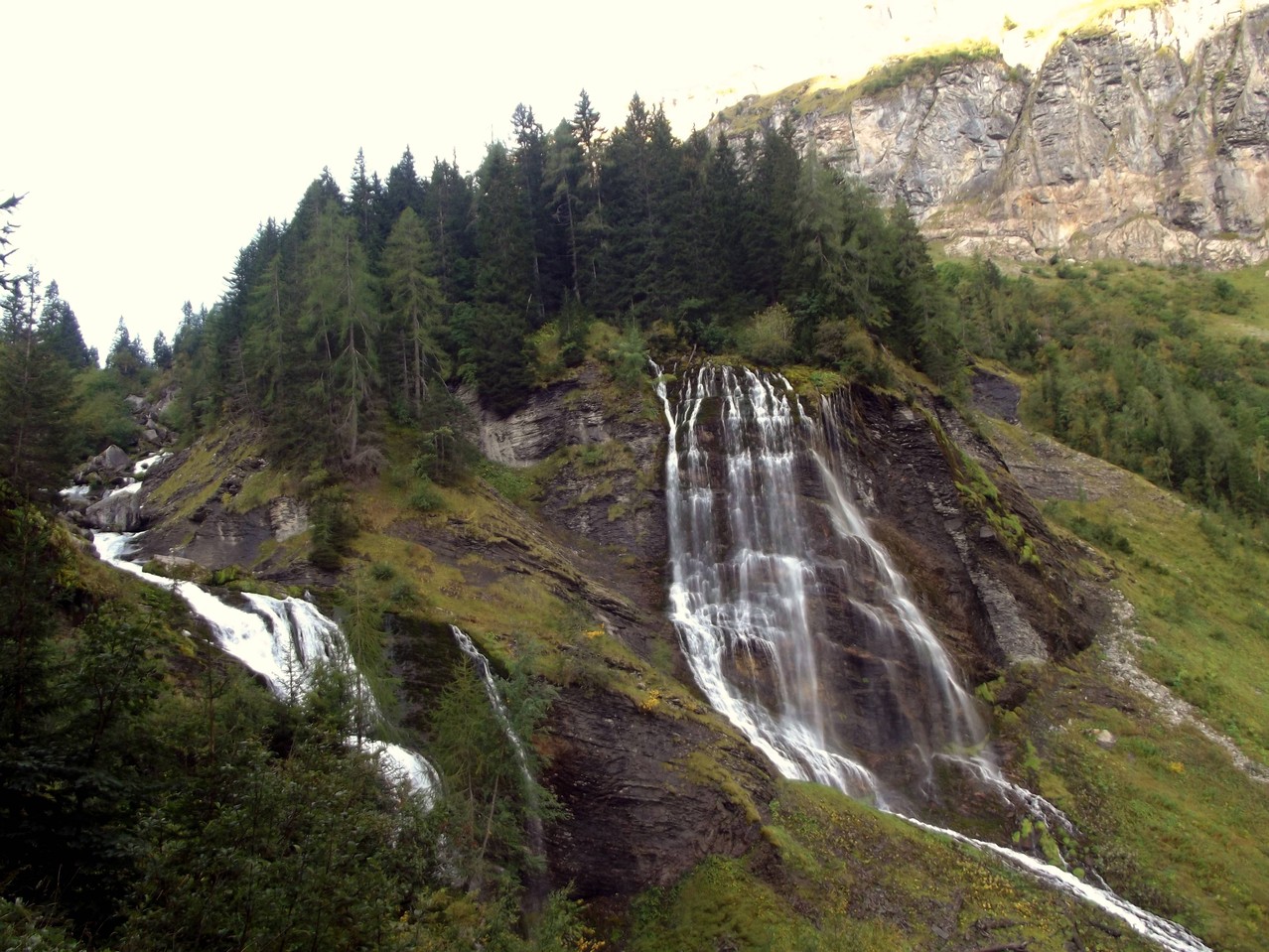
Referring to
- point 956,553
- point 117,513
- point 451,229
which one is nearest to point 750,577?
point 956,553

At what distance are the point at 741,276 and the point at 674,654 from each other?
24178 mm

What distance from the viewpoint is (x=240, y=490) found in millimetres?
33031

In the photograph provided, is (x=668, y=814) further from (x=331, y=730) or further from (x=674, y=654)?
(x=331, y=730)

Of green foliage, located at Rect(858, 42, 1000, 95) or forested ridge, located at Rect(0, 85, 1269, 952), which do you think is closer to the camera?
forested ridge, located at Rect(0, 85, 1269, 952)

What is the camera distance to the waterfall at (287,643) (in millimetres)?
17625

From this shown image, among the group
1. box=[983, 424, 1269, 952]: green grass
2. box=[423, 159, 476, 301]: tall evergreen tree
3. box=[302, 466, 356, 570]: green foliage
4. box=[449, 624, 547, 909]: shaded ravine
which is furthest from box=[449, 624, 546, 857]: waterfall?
box=[423, 159, 476, 301]: tall evergreen tree

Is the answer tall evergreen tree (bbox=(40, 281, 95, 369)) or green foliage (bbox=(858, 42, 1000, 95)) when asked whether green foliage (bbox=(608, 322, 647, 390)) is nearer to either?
tall evergreen tree (bbox=(40, 281, 95, 369))

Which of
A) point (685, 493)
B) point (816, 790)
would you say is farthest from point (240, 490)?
point (816, 790)

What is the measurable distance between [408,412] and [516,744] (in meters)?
21.4

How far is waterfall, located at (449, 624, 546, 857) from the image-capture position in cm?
1820

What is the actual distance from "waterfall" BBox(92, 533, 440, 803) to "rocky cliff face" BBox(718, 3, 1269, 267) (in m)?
101

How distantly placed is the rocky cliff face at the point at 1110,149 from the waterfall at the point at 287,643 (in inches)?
3966

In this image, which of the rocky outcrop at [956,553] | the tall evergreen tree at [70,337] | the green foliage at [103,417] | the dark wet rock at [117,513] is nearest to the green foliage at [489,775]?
the rocky outcrop at [956,553]

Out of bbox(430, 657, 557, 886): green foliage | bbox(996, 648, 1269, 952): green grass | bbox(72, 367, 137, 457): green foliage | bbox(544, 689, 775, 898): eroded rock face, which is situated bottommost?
bbox(996, 648, 1269, 952): green grass
